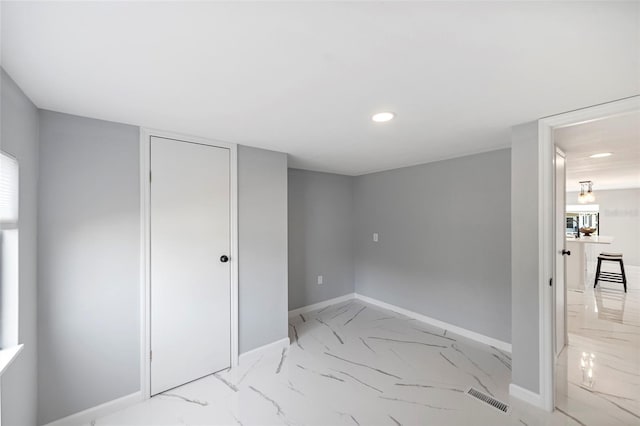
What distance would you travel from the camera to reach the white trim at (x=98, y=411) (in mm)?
1787

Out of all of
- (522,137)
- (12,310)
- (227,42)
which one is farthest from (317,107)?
(12,310)

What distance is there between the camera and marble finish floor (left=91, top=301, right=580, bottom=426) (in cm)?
189

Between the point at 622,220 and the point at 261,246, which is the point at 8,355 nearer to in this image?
the point at 261,246

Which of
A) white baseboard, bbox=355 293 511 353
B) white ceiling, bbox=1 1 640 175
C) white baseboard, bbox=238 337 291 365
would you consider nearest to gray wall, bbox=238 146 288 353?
white baseboard, bbox=238 337 291 365

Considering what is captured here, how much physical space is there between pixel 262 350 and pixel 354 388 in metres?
1.05

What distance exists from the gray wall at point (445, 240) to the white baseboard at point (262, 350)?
185 centimetres

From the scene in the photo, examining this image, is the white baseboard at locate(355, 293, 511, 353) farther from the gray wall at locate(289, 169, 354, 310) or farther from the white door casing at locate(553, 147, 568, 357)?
the gray wall at locate(289, 169, 354, 310)

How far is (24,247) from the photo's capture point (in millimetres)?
1507

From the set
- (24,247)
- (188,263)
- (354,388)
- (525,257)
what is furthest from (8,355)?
(525,257)

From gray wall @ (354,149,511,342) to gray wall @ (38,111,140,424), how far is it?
318 centimetres

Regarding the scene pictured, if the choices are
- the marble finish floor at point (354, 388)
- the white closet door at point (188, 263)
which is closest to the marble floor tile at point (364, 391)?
the marble finish floor at point (354, 388)

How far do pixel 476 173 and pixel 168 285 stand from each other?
3374 millimetres

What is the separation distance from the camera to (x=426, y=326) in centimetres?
344

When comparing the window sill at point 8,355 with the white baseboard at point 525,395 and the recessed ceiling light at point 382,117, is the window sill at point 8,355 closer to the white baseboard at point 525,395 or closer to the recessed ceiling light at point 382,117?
the recessed ceiling light at point 382,117
